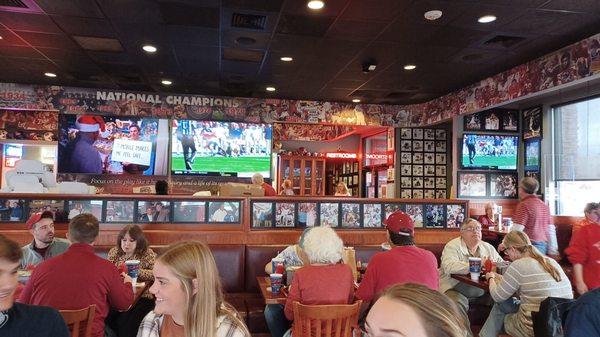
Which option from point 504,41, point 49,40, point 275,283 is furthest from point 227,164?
point 275,283

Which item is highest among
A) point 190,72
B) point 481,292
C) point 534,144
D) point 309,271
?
point 190,72

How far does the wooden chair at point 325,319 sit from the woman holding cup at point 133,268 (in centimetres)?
172

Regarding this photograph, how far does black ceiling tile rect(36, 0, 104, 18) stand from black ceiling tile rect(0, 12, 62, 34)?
29cm

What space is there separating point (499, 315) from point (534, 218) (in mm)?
2849

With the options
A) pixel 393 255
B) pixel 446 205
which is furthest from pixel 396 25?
pixel 393 255

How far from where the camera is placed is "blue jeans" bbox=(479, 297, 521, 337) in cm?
384

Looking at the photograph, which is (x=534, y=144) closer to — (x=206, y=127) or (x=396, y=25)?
(x=396, y=25)

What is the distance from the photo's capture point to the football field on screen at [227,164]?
918cm

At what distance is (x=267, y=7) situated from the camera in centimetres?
493

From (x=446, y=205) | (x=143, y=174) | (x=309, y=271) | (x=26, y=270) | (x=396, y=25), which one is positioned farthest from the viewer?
(x=143, y=174)

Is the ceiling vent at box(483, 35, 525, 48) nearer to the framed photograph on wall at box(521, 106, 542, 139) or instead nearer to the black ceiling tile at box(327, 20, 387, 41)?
the black ceiling tile at box(327, 20, 387, 41)

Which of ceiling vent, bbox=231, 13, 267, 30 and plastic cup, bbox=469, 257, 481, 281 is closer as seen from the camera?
plastic cup, bbox=469, 257, 481, 281

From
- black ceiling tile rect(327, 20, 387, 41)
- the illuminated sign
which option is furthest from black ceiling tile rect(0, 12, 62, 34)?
the illuminated sign

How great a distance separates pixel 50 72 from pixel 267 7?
5.01 m
